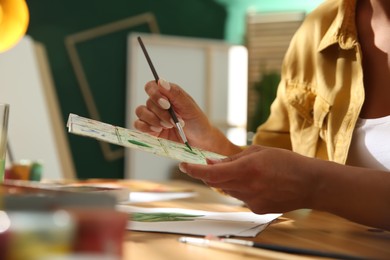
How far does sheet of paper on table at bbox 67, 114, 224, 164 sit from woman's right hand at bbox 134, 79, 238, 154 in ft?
0.77

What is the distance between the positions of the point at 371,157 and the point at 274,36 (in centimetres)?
359

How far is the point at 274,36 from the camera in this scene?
470 cm

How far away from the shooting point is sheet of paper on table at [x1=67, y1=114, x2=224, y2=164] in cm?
79

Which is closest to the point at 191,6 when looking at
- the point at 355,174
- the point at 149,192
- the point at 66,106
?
the point at 66,106

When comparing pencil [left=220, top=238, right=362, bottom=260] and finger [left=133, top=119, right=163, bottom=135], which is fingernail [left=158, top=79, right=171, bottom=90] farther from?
pencil [left=220, top=238, right=362, bottom=260]

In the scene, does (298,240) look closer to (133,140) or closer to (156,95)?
(133,140)

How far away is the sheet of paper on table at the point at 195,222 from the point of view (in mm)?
774

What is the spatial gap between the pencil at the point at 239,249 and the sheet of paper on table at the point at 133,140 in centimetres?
14

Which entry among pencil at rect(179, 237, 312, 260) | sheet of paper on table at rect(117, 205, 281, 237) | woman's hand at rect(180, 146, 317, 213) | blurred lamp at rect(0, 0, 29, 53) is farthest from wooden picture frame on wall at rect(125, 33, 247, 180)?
pencil at rect(179, 237, 312, 260)

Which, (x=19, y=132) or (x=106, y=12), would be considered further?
(x=106, y=12)

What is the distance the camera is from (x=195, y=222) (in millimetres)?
858

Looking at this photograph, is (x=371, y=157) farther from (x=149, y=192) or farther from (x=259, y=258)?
(x=259, y=258)

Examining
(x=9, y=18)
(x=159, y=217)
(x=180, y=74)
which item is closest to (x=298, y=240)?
(x=159, y=217)

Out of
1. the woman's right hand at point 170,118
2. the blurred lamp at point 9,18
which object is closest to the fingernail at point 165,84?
the woman's right hand at point 170,118
